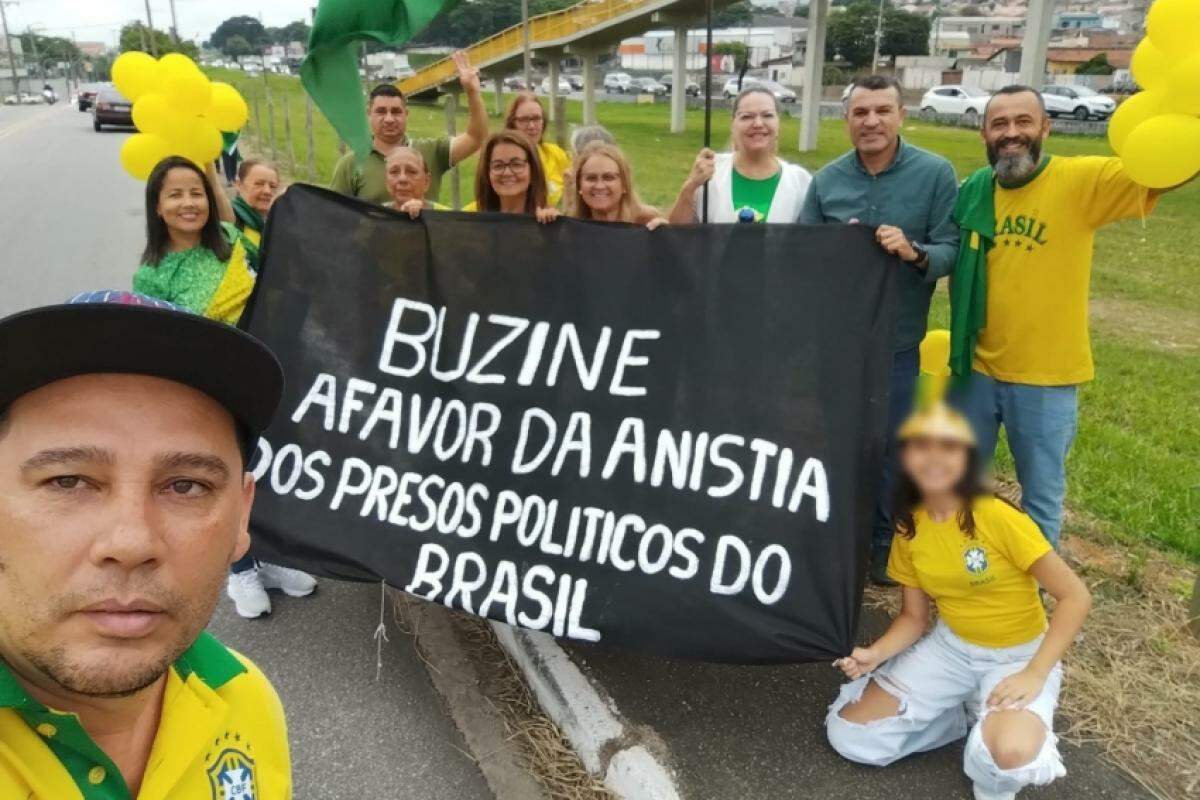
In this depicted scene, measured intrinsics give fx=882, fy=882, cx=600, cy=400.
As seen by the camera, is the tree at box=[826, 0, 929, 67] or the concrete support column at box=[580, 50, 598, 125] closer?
the concrete support column at box=[580, 50, 598, 125]

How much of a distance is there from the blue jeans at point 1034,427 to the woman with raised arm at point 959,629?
2.03 ft

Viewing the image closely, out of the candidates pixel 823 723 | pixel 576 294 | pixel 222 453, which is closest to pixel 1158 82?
pixel 576 294

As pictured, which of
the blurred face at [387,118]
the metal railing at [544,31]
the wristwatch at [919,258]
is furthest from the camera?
the metal railing at [544,31]

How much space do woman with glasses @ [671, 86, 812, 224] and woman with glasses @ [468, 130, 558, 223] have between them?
0.67 m

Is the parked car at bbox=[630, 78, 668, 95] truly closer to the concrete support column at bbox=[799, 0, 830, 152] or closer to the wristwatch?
the concrete support column at bbox=[799, 0, 830, 152]

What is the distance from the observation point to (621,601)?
2.78 meters

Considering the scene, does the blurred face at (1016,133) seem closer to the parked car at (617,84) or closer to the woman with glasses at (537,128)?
the woman with glasses at (537,128)

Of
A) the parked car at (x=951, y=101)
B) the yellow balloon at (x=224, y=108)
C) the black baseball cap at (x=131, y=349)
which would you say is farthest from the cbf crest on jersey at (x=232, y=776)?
the parked car at (x=951, y=101)

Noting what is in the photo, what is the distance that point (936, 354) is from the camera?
133 inches

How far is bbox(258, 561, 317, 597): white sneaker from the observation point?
12.0 ft

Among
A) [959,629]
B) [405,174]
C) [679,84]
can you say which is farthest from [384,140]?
[679,84]

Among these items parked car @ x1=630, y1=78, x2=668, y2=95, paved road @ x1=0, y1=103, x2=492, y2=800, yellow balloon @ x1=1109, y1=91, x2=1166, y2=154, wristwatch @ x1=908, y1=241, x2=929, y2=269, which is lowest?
paved road @ x1=0, y1=103, x2=492, y2=800

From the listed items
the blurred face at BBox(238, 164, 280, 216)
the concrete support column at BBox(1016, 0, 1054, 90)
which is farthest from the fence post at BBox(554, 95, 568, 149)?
the concrete support column at BBox(1016, 0, 1054, 90)

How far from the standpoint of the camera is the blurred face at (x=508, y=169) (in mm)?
3814
